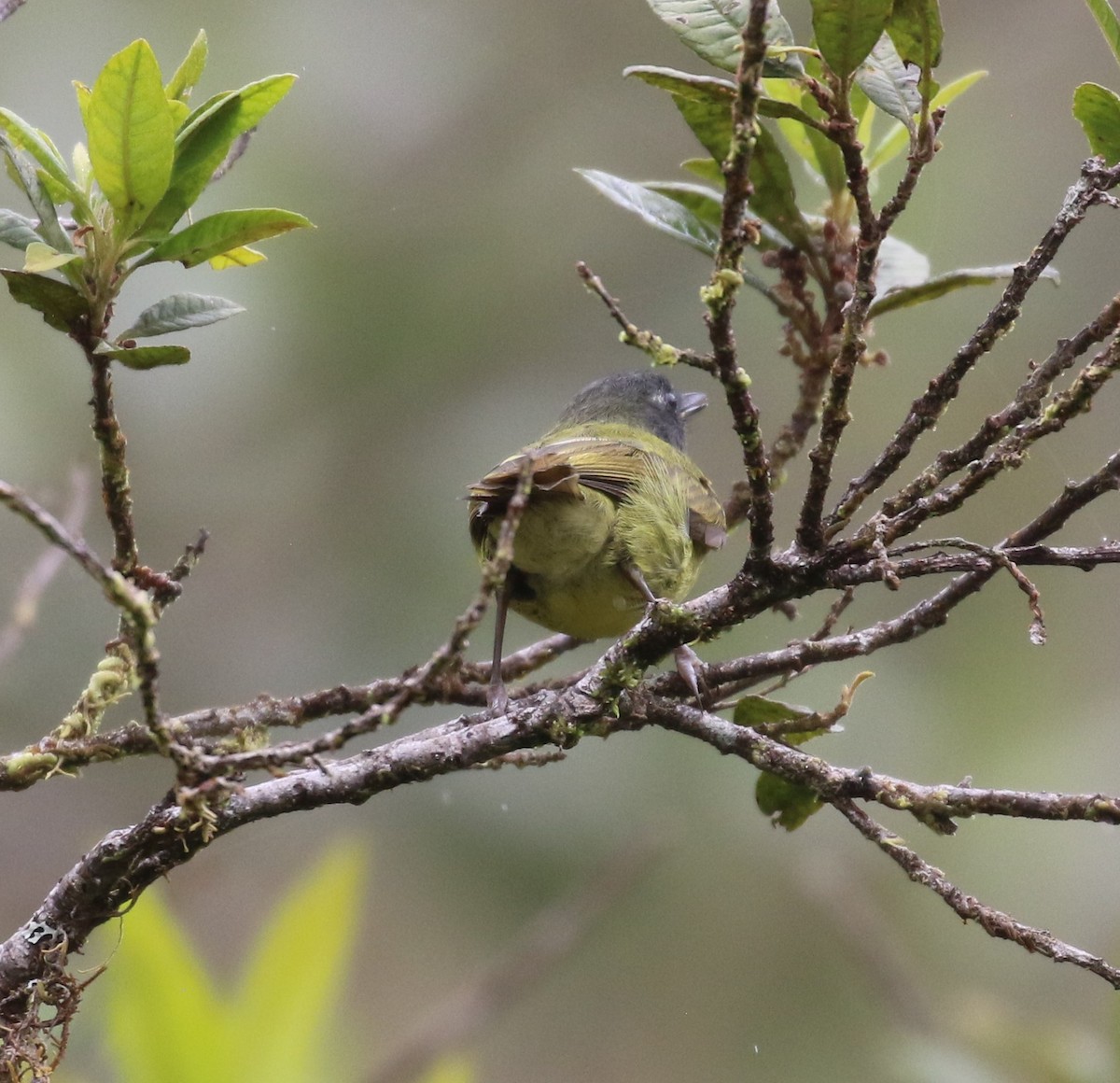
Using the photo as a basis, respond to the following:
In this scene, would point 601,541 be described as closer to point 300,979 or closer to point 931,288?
point 931,288

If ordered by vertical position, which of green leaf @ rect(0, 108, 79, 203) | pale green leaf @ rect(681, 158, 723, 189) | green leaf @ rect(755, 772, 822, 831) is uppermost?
pale green leaf @ rect(681, 158, 723, 189)

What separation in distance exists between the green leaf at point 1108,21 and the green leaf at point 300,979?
2195 mm

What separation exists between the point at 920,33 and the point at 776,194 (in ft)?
3.22

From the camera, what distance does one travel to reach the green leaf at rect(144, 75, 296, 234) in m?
2.06

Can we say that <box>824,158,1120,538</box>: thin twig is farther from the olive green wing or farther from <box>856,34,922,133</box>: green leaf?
the olive green wing

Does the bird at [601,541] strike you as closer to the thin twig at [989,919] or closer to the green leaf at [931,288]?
the green leaf at [931,288]

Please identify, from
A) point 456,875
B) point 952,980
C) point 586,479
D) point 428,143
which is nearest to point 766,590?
point 586,479

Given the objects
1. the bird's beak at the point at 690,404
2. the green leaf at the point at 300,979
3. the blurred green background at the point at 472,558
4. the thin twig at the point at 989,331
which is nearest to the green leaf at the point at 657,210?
the thin twig at the point at 989,331

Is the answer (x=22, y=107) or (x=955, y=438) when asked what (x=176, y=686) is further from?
(x=955, y=438)

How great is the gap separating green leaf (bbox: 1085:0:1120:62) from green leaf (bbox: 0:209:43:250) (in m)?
1.67

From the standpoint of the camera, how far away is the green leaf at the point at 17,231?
6.81 feet

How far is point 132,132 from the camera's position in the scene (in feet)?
6.42

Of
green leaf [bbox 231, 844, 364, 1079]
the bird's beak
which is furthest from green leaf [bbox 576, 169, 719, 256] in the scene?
the bird's beak

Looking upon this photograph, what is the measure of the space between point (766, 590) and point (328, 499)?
5.15 metres
